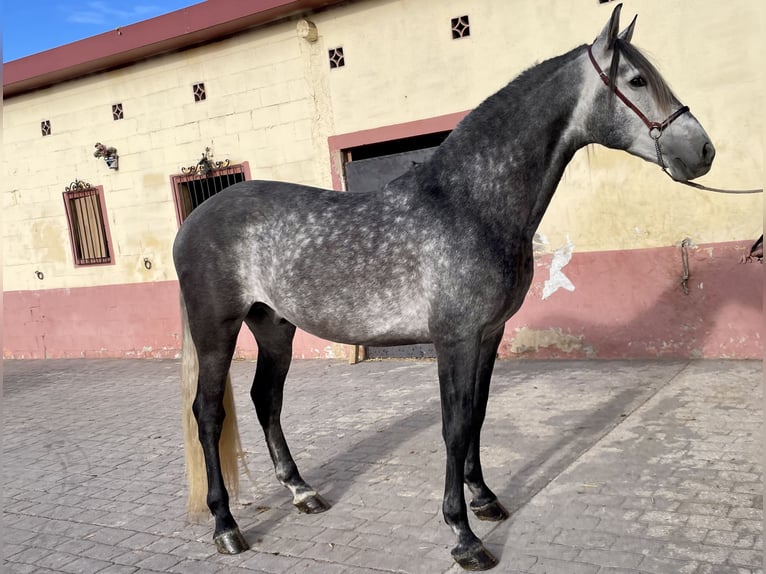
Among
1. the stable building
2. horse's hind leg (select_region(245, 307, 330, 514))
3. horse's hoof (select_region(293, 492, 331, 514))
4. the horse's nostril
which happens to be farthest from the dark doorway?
the horse's nostril

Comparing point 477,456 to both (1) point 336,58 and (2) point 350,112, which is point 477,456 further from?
(1) point 336,58

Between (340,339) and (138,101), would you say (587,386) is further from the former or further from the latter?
(138,101)

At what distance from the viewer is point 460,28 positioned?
7.15 m

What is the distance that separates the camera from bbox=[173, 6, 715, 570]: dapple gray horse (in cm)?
291

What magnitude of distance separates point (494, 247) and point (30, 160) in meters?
10.6

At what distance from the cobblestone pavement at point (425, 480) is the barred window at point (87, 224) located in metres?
4.25

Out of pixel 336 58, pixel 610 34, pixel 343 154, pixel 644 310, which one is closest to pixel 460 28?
pixel 336 58

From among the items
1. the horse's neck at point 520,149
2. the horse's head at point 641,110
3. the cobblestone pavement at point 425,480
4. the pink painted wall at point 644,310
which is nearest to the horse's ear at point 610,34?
the horse's head at point 641,110

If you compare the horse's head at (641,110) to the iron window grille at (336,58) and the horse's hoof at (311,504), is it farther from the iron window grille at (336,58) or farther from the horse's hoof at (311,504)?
the iron window grille at (336,58)

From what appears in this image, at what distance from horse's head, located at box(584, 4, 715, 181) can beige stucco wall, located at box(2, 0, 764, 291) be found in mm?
2340

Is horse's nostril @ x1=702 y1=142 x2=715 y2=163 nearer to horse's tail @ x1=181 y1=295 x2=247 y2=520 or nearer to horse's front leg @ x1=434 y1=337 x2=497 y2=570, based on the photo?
horse's front leg @ x1=434 y1=337 x2=497 y2=570

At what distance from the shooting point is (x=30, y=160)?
11.1 meters

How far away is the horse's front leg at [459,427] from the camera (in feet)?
9.76

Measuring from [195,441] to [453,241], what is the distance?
1.91 meters
